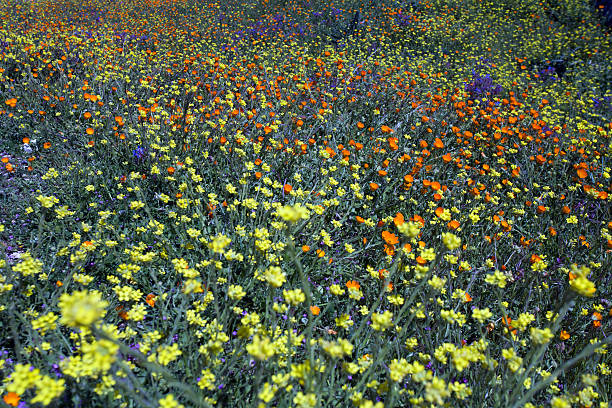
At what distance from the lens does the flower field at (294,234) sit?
163cm

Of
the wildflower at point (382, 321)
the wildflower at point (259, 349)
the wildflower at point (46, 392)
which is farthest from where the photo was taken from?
the wildflower at point (382, 321)

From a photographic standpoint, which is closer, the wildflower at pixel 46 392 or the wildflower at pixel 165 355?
the wildflower at pixel 46 392

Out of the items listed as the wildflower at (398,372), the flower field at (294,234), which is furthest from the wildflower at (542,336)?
the wildflower at (398,372)

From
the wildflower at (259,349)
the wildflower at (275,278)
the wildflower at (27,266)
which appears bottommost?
the wildflower at (259,349)

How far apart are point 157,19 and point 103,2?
12.5ft

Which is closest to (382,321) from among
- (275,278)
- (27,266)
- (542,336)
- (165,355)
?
(275,278)

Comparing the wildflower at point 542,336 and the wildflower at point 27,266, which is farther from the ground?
the wildflower at point 27,266

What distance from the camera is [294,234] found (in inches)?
104

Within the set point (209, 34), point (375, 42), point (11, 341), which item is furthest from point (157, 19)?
point (11, 341)

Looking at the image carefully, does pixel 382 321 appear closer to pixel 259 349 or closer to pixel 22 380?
pixel 259 349

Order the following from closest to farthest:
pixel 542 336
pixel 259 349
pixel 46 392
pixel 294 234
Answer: pixel 46 392 < pixel 259 349 < pixel 542 336 < pixel 294 234

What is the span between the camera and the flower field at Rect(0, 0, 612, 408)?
64.3 inches

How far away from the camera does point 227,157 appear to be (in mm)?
3332

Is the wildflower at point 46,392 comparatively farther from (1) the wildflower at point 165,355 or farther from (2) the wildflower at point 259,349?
(2) the wildflower at point 259,349
